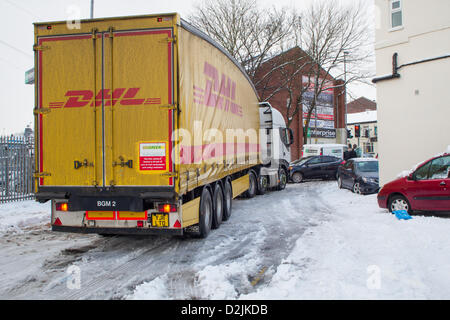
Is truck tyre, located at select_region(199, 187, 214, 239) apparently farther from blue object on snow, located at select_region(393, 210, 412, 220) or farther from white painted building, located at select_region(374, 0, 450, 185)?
white painted building, located at select_region(374, 0, 450, 185)

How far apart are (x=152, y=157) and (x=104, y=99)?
1236mm

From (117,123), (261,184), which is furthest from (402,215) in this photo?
(261,184)

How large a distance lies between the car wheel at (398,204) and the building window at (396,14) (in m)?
6.71

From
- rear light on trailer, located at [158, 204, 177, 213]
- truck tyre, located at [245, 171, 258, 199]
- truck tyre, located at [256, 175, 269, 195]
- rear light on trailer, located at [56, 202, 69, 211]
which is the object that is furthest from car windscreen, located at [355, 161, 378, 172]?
rear light on trailer, located at [56, 202, 69, 211]

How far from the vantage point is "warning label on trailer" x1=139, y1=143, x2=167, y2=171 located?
596cm

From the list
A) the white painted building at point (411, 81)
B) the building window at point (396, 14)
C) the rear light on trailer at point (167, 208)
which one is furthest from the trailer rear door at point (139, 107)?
the building window at point (396, 14)

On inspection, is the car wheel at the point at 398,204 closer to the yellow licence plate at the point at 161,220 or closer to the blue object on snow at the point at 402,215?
the blue object on snow at the point at 402,215

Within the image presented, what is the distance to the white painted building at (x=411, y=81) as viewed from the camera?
1186 cm

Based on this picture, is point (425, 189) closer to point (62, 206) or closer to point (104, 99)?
point (104, 99)

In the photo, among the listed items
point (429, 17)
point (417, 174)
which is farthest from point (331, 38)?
point (417, 174)

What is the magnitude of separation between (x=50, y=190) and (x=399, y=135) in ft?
36.1
